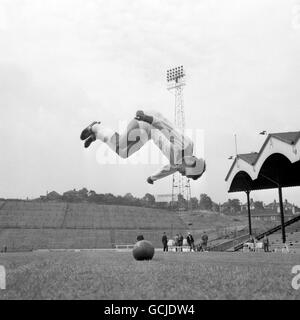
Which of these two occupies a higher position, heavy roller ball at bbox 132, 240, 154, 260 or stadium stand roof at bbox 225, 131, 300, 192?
stadium stand roof at bbox 225, 131, 300, 192

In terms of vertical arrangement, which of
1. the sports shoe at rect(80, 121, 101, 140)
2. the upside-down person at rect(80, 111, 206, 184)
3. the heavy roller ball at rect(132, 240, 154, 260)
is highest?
the sports shoe at rect(80, 121, 101, 140)

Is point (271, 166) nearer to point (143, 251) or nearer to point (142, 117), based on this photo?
point (143, 251)

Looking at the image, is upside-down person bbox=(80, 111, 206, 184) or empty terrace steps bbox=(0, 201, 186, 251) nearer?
upside-down person bbox=(80, 111, 206, 184)

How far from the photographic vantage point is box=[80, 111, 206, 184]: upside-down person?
714 cm

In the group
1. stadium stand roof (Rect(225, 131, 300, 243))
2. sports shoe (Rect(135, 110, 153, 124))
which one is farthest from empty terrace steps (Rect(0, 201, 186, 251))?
sports shoe (Rect(135, 110, 153, 124))

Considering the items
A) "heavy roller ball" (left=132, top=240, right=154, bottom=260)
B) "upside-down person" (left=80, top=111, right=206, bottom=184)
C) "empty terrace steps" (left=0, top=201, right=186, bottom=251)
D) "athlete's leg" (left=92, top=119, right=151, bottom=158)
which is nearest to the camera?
"upside-down person" (left=80, top=111, right=206, bottom=184)

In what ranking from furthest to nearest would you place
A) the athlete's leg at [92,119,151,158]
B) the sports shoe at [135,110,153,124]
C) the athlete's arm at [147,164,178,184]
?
the athlete's arm at [147,164,178,184]
the athlete's leg at [92,119,151,158]
the sports shoe at [135,110,153,124]

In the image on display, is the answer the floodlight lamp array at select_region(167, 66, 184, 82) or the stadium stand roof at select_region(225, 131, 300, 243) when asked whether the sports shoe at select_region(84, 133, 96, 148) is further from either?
the stadium stand roof at select_region(225, 131, 300, 243)

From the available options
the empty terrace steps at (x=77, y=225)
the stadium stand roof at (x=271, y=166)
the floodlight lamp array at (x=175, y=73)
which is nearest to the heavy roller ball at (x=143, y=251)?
the floodlight lamp array at (x=175, y=73)

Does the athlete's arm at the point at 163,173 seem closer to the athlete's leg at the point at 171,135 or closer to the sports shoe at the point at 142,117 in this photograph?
the athlete's leg at the point at 171,135

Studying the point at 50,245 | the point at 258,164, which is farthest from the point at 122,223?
the point at 258,164
